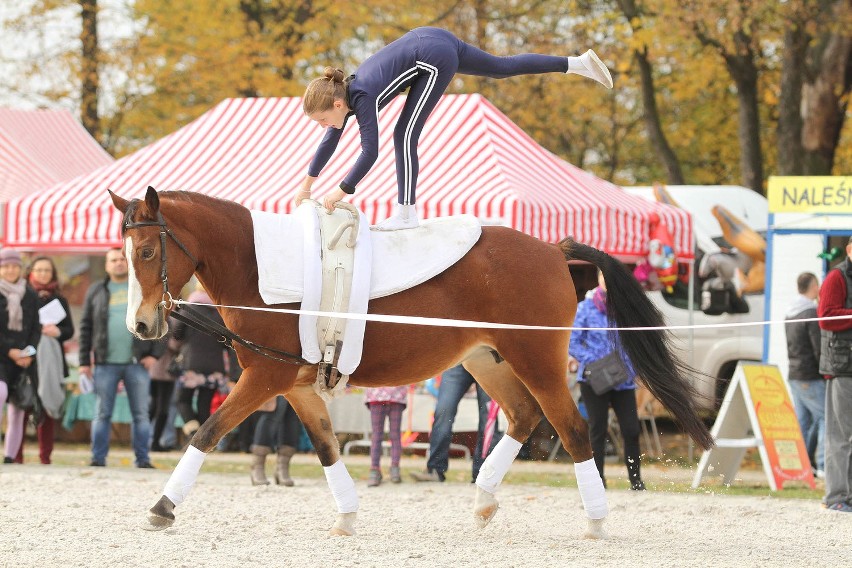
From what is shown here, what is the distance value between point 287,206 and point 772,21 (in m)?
10.1

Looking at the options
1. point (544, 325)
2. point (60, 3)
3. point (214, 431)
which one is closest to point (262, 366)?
point (214, 431)

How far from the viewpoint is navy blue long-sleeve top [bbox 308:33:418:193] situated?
672 cm

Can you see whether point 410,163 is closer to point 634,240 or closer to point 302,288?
point 302,288

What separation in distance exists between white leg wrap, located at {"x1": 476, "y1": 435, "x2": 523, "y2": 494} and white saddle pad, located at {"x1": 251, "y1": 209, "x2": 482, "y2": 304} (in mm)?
1164

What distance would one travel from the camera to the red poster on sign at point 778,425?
1080cm

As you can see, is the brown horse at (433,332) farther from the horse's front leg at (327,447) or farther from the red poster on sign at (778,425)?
the red poster on sign at (778,425)

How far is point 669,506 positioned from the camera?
360 inches

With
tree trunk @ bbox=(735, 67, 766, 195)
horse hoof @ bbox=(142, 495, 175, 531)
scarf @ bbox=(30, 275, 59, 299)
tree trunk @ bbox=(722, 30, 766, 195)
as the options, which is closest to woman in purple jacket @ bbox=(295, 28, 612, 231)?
horse hoof @ bbox=(142, 495, 175, 531)

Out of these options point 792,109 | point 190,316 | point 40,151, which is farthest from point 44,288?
point 792,109

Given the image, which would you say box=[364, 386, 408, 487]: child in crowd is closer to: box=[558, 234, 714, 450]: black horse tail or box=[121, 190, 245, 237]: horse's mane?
box=[558, 234, 714, 450]: black horse tail

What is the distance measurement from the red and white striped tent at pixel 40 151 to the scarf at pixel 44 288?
9.23ft

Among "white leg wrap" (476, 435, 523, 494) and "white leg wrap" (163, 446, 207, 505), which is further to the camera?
"white leg wrap" (476, 435, 523, 494)

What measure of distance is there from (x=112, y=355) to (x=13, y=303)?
3.14ft

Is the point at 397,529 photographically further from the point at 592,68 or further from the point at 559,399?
the point at 592,68
